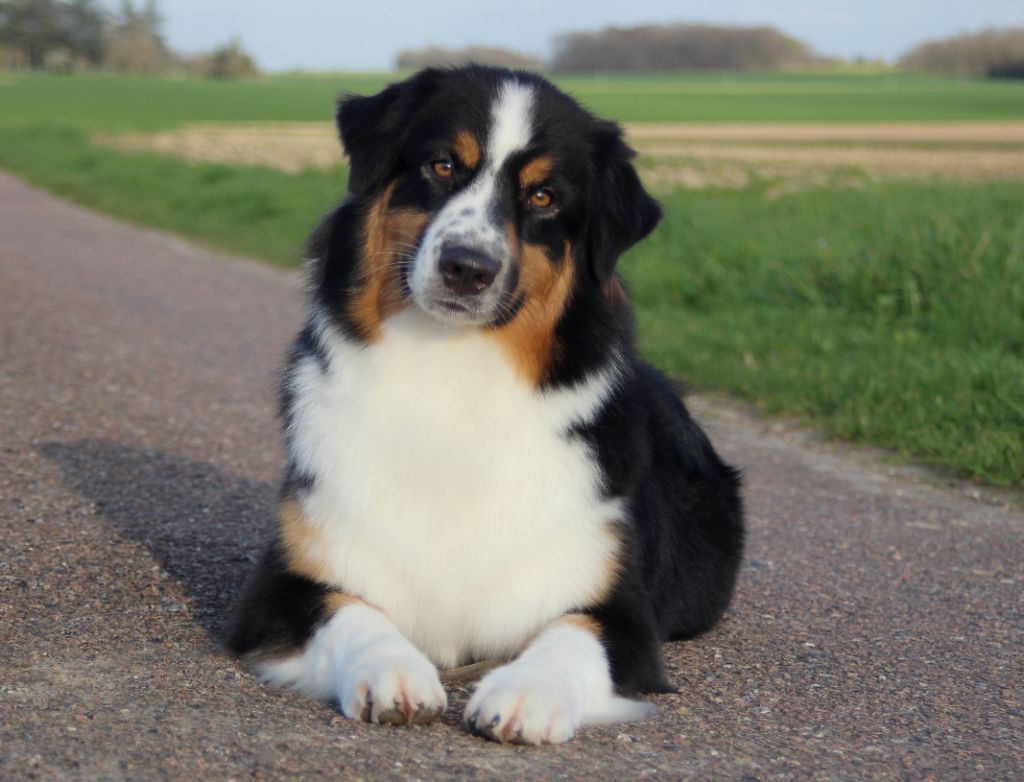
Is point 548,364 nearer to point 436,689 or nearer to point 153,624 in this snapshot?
point 436,689

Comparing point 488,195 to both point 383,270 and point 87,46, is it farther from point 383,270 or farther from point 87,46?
point 87,46

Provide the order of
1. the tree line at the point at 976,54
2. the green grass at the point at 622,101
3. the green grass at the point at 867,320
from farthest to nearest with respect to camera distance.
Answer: the tree line at the point at 976,54, the green grass at the point at 622,101, the green grass at the point at 867,320

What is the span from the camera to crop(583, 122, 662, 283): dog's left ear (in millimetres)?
4016

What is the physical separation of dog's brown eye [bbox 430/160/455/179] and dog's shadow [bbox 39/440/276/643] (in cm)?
162

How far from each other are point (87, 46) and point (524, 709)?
5130 inches

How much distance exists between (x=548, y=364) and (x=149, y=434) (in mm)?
3889

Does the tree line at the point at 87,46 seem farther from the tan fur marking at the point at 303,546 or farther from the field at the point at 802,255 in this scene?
the tan fur marking at the point at 303,546

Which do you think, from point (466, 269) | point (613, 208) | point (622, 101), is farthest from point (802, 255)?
point (622, 101)

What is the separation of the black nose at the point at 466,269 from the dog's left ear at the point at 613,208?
0.44 metres

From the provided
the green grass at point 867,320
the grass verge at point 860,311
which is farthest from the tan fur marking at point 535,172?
the green grass at point 867,320

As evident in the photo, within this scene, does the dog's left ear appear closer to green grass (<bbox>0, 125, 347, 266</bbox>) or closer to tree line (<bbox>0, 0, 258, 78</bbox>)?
green grass (<bbox>0, 125, 347, 266</bbox>)

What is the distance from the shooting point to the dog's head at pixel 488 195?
147 inches

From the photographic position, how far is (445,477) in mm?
3924

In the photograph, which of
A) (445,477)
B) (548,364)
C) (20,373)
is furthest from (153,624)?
(20,373)
